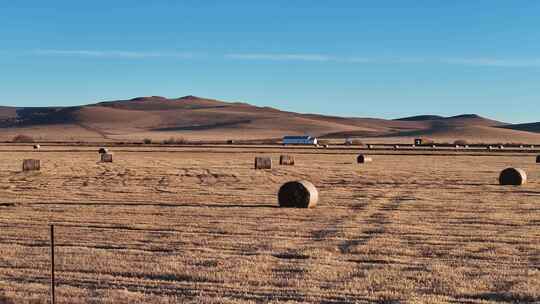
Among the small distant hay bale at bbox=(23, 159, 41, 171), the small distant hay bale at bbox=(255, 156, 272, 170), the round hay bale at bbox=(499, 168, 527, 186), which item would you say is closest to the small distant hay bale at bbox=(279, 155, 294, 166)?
the small distant hay bale at bbox=(255, 156, 272, 170)

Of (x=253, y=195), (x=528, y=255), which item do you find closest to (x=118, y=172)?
(x=253, y=195)

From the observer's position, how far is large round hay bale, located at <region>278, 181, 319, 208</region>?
2158 cm

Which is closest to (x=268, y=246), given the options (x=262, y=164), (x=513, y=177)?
(x=513, y=177)

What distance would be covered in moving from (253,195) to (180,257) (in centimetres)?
1201

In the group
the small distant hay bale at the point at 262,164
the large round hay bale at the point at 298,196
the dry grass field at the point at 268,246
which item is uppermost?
the small distant hay bale at the point at 262,164

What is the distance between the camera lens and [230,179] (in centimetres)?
3334

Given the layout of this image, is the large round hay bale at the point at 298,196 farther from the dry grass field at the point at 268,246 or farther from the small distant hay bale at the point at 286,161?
the small distant hay bale at the point at 286,161

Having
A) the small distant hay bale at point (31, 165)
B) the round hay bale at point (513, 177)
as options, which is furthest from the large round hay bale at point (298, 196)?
the small distant hay bale at point (31, 165)

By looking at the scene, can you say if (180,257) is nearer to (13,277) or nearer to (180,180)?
(13,277)

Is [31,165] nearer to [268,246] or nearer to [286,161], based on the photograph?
[286,161]

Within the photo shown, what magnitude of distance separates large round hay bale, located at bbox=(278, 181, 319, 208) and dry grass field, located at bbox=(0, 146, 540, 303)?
1.40ft

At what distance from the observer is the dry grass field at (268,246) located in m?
10.9

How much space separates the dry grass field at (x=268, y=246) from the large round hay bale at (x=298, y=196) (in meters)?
0.43

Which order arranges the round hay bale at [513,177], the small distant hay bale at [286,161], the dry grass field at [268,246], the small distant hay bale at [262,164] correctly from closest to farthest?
the dry grass field at [268,246]
the round hay bale at [513,177]
the small distant hay bale at [262,164]
the small distant hay bale at [286,161]
